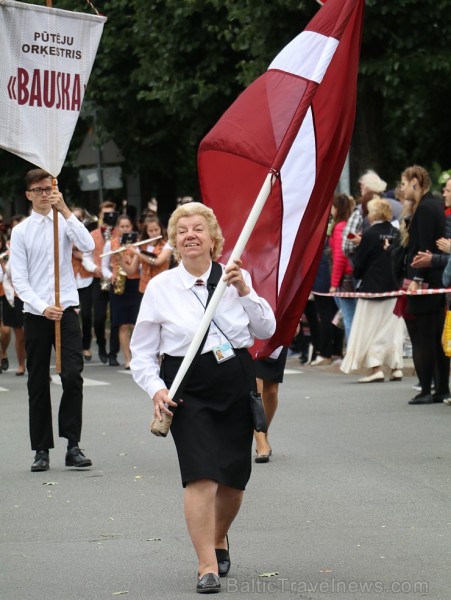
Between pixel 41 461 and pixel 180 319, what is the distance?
12.7 feet

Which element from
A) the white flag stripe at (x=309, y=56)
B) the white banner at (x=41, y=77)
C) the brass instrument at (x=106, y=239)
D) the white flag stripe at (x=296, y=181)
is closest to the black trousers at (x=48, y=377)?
the white banner at (x=41, y=77)

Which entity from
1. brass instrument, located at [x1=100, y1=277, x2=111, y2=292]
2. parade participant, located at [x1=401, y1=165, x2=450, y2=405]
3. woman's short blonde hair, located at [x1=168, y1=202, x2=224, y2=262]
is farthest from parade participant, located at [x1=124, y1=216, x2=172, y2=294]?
woman's short blonde hair, located at [x1=168, y1=202, x2=224, y2=262]

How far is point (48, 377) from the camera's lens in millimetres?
10102

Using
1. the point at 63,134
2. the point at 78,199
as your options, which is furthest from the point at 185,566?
the point at 78,199

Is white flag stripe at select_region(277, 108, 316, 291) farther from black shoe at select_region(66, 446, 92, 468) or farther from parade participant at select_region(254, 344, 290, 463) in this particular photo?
black shoe at select_region(66, 446, 92, 468)

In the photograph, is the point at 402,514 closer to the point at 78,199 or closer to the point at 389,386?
the point at 389,386

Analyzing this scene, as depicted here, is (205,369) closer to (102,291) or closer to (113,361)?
(113,361)

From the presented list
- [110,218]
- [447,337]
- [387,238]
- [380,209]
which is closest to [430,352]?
[447,337]

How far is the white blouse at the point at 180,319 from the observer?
646 centimetres

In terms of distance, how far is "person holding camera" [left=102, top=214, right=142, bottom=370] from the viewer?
18.9 m

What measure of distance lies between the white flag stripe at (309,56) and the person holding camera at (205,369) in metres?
1.16

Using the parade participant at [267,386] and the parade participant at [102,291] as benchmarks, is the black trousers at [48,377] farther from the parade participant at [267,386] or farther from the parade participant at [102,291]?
the parade participant at [102,291]

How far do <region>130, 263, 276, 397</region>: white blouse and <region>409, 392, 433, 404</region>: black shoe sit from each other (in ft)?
22.6

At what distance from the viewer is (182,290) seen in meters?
6.51
